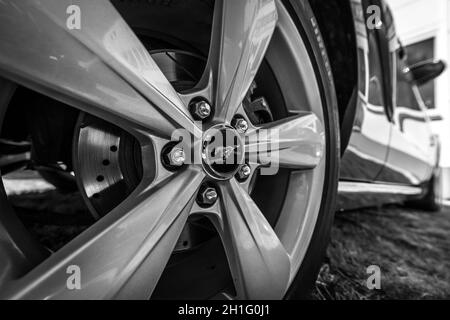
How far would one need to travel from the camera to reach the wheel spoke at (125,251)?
453mm

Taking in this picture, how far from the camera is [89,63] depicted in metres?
0.48

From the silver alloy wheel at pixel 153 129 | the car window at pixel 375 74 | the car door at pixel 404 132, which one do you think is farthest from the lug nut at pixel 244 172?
the car door at pixel 404 132

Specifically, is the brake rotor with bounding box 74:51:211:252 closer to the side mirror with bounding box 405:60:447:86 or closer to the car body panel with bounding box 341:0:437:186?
the car body panel with bounding box 341:0:437:186

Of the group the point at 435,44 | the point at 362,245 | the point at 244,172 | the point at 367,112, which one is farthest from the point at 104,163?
the point at 435,44

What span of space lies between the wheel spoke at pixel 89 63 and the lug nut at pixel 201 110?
25 mm

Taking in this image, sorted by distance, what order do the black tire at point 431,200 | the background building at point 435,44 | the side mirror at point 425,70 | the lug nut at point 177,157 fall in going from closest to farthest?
the lug nut at point 177,157
the side mirror at point 425,70
the black tire at point 431,200
the background building at point 435,44

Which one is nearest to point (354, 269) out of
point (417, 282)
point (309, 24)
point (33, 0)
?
point (417, 282)

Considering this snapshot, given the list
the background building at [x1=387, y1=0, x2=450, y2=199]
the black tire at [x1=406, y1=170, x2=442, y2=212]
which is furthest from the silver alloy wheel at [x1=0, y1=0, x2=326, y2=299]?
the background building at [x1=387, y1=0, x2=450, y2=199]

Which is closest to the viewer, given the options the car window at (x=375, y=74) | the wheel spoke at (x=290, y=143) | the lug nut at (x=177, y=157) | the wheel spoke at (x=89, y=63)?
the wheel spoke at (x=89, y=63)

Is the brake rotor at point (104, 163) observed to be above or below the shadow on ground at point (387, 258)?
above

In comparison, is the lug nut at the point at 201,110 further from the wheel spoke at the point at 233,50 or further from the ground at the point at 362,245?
the ground at the point at 362,245

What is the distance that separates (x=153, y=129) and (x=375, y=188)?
3.63 feet

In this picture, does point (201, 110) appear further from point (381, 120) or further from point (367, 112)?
point (381, 120)
